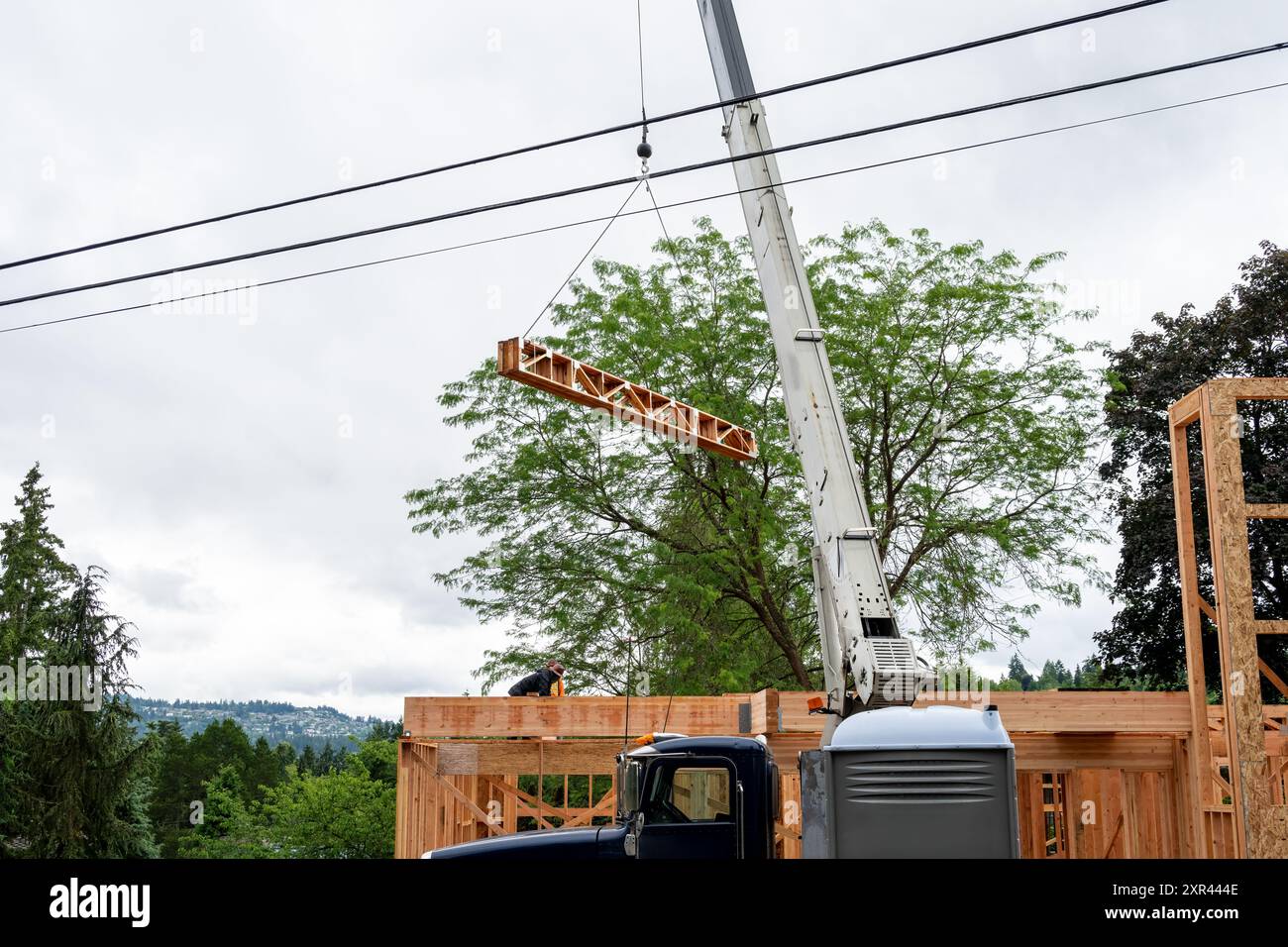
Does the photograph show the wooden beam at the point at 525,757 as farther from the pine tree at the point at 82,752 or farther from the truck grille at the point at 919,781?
the pine tree at the point at 82,752

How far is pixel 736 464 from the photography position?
74.1 ft

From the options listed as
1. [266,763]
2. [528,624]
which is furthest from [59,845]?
[266,763]

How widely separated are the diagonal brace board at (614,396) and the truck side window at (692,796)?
260 inches

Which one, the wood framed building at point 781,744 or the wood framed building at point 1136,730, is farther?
the wood framed building at point 781,744

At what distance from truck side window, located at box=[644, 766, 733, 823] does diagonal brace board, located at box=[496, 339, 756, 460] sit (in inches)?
260

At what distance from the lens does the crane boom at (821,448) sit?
37.3 ft

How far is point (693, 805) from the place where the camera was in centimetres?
787

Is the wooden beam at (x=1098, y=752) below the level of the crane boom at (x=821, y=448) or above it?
below

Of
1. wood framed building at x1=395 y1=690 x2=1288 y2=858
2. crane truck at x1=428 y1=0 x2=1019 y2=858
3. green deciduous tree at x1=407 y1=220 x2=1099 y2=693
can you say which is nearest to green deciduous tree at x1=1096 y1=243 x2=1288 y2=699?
green deciduous tree at x1=407 y1=220 x2=1099 y2=693

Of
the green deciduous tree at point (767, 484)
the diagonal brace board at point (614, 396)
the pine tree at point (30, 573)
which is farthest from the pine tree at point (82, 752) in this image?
the diagonal brace board at point (614, 396)

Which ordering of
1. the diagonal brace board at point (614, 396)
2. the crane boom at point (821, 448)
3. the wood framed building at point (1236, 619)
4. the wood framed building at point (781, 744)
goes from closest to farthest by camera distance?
the wood framed building at point (1236, 619) < the crane boom at point (821, 448) < the wood framed building at point (781, 744) < the diagonal brace board at point (614, 396)
